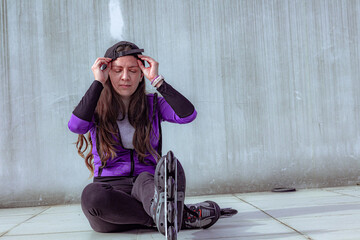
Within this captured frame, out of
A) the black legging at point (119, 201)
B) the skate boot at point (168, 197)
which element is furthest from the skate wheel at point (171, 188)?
the black legging at point (119, 201)

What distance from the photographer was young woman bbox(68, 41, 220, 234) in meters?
1.46

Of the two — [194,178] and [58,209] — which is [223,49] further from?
→ [58,209]

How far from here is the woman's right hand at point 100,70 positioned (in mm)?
1524

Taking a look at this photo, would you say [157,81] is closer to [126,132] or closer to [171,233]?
[126,132]

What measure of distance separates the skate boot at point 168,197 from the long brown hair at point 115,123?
1.25 feet

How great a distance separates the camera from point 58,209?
260cm

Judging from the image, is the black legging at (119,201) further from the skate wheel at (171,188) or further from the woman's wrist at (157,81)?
the woman's wrist at (157,81)

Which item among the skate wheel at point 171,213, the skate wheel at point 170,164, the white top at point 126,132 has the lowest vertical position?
the skate wheel at point 171,213

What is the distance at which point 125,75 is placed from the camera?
1.58 m

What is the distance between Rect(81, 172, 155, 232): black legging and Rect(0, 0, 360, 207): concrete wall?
139 cm

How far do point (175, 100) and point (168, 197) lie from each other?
483 millimetres

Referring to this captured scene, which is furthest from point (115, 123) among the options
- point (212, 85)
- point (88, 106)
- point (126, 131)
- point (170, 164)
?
point (212, 85)

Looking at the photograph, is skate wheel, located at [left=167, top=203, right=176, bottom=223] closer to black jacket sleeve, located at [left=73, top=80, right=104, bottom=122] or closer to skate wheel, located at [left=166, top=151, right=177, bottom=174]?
skate wheel, located at [left=166, top=151, right=177, bottom=174]

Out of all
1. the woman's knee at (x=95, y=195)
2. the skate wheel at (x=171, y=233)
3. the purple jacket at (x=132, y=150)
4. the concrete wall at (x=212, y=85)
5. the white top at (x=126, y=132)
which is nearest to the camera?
the skate wheel at (x=171, y=233)
